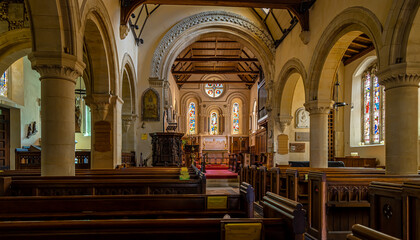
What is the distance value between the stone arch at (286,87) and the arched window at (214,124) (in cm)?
1210

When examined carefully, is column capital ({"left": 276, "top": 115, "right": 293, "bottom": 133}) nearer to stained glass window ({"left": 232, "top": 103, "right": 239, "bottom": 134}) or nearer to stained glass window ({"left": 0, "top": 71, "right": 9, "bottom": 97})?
stained glass window ({"left": 0, "top": 71, "right": 9, "bottom": 97})

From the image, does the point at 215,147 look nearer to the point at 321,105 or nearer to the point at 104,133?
the point at 321,105

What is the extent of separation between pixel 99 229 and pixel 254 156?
1580 cm

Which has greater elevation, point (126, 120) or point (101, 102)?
point (101, 102)

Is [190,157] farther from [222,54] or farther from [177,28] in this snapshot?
[222,54]

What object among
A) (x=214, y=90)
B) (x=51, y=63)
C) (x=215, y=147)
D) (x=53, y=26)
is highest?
(x=214, y=90)

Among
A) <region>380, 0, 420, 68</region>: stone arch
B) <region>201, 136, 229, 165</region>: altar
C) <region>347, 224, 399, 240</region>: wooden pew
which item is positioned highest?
<region>380, 0, 420, 68</region>: stone arch

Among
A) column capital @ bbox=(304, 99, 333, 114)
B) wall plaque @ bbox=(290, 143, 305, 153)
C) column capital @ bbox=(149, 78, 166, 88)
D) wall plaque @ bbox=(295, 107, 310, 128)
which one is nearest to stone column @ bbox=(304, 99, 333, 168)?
column capital @ bbox=(304, 99, 333, 114)

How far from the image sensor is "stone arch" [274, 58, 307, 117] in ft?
36.5

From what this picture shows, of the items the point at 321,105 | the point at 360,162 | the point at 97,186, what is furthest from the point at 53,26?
the point at 360,162

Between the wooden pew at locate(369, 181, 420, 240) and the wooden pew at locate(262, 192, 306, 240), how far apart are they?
120 cm

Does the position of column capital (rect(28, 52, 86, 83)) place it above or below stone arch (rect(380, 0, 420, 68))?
below

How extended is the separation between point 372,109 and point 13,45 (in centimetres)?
1242

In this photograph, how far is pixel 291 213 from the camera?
1723mm
